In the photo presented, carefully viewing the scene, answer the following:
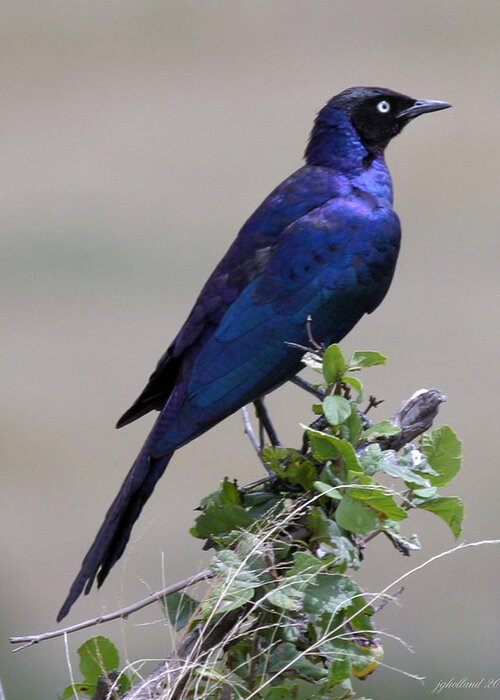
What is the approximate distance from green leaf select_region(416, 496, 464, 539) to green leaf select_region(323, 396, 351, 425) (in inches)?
4.7

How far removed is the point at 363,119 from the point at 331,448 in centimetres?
100

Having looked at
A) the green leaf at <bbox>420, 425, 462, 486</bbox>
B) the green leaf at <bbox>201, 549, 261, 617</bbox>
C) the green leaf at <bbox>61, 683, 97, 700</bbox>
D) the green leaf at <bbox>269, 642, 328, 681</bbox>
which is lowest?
the green leaf at <bbox>269, 642, 328, 681</bbox>

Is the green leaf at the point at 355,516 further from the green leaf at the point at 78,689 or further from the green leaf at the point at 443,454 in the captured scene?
the green leaf at the point at 78,689

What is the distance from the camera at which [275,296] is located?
1.77m

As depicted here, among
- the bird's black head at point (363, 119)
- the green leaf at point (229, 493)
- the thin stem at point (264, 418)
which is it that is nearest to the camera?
the green leaf at point (229, 493)

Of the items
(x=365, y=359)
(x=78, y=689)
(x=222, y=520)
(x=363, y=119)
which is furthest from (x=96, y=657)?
(x=363, y=119)

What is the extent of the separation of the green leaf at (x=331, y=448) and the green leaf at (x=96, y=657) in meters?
0.29

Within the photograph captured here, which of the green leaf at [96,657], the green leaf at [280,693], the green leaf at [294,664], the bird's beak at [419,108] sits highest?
the bird's beak at [419,108]

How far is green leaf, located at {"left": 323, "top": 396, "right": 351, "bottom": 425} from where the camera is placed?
1.20 meters

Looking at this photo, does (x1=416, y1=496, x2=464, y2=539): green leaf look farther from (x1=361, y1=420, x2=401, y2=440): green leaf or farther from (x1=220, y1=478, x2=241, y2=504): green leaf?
(x1=220, y1=478, x2=241, y2=504): green leaf

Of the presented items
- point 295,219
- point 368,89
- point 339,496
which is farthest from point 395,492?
point 368,89

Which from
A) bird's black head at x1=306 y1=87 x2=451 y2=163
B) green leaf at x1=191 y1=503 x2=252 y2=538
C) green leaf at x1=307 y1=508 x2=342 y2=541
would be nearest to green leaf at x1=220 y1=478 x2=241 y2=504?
green leaf at x1=191 y1=503 x2=252 y2=538

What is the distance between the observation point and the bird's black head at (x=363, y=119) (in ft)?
6.69

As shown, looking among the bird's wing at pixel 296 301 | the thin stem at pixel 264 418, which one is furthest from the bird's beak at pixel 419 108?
the thin stem at pixel 264 418
